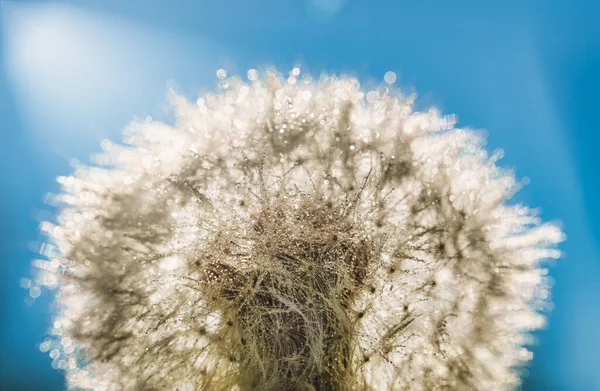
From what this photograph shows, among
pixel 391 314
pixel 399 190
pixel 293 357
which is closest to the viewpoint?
pixel 293 357

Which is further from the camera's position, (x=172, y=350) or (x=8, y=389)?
(x=8, y=389)

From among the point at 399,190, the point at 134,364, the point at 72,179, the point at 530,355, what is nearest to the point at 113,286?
the point at 134,364

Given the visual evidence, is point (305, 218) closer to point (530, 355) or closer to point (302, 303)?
point (302, 303)

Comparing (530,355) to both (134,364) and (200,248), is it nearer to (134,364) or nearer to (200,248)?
(200,248)

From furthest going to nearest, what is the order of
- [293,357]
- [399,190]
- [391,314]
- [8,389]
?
[8,389] → [399,190] → [391,314] → [293,357]

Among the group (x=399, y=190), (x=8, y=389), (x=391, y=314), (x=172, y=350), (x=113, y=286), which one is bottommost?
(x=8, y=389)

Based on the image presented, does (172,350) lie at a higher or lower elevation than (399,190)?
lower
